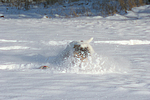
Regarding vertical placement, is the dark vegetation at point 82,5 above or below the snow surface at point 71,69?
above

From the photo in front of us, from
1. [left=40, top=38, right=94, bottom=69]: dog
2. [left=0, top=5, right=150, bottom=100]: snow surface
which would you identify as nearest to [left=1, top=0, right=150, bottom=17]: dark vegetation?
[left=0, top=5, right=150, bottom=100]: snow surface

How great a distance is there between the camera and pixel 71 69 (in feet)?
11.9

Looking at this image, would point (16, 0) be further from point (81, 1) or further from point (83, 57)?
point (83, 57)

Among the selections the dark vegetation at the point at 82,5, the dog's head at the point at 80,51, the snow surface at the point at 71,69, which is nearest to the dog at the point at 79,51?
the dog's head at the point at 80,51

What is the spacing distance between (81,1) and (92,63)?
13.9 metres

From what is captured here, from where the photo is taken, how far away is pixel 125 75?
3.33 metres

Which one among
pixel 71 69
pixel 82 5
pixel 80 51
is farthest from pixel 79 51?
pixel 82 5

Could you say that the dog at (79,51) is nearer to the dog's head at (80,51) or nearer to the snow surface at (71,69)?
the dog's head at (80,51)

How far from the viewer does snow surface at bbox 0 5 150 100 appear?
241 cm

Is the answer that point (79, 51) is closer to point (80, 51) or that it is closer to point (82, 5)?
point (80, 51)

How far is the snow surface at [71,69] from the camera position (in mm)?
2414

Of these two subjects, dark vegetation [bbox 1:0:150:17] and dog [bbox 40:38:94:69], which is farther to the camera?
dark vegetation [bbox 1:0:150:17]

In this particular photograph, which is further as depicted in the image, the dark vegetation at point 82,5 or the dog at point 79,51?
the dark vegetation at point 82,5

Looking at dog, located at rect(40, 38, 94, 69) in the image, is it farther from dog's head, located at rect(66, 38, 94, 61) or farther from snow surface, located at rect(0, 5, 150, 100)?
snow surface, located at rect(0, 5, 150, 100)
